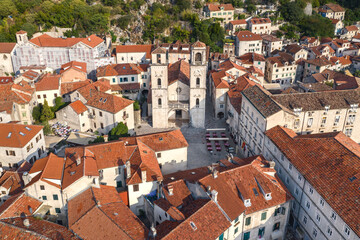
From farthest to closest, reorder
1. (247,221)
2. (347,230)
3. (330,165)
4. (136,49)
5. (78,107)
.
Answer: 1. (136,49)
2. (78,107)
3. (330,165)
4. (247,221)
5. (347,230)

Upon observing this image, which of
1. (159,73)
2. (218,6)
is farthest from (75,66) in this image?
(218,6)

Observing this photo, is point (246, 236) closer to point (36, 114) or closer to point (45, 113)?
point (45, 113)

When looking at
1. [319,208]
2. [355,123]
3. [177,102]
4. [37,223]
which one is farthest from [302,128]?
[37,223]

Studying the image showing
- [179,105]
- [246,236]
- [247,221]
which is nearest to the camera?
[247,221]

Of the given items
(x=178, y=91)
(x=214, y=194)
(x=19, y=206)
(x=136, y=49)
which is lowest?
(x=19, y=206)

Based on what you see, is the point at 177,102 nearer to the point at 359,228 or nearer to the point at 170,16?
the point at 359,228

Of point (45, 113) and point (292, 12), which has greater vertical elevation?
point (292, 12)

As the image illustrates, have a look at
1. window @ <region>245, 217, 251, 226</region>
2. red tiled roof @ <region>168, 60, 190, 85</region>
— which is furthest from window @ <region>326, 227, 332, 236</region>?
red tiled roof @ <region>168, 60, 190, 85</region>
